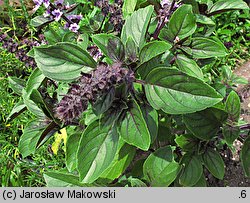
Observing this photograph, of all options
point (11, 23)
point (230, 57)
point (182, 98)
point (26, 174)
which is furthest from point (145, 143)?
point (11, 23)

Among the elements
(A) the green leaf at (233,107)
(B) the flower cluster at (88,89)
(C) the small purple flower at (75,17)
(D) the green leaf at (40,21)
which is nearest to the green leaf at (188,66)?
(A) the green leaf at (233,107)

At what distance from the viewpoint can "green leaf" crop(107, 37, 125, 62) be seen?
1.30 m

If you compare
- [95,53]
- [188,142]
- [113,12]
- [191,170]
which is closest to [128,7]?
[113,12]

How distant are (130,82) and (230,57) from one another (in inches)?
77.2

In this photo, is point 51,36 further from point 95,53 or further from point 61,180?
point 61,180

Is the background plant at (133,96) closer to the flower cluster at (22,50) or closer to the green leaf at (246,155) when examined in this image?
the green leaf at (246,155)

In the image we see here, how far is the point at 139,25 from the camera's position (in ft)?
4.51

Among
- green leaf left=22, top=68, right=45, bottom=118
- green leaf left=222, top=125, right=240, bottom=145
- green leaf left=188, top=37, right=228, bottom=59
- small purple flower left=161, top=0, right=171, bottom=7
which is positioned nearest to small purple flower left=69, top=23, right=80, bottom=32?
green leaf left=22, top=68, right=45, bottom=118

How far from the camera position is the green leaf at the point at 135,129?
1226mm

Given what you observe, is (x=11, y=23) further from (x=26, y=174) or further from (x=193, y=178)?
(x=193, y=178)

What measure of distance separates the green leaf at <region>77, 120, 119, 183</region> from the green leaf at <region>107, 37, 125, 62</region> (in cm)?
21

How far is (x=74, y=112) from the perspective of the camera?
1113mm

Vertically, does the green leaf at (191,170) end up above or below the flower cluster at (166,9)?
below

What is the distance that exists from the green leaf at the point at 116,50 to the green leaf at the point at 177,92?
0.36ft
